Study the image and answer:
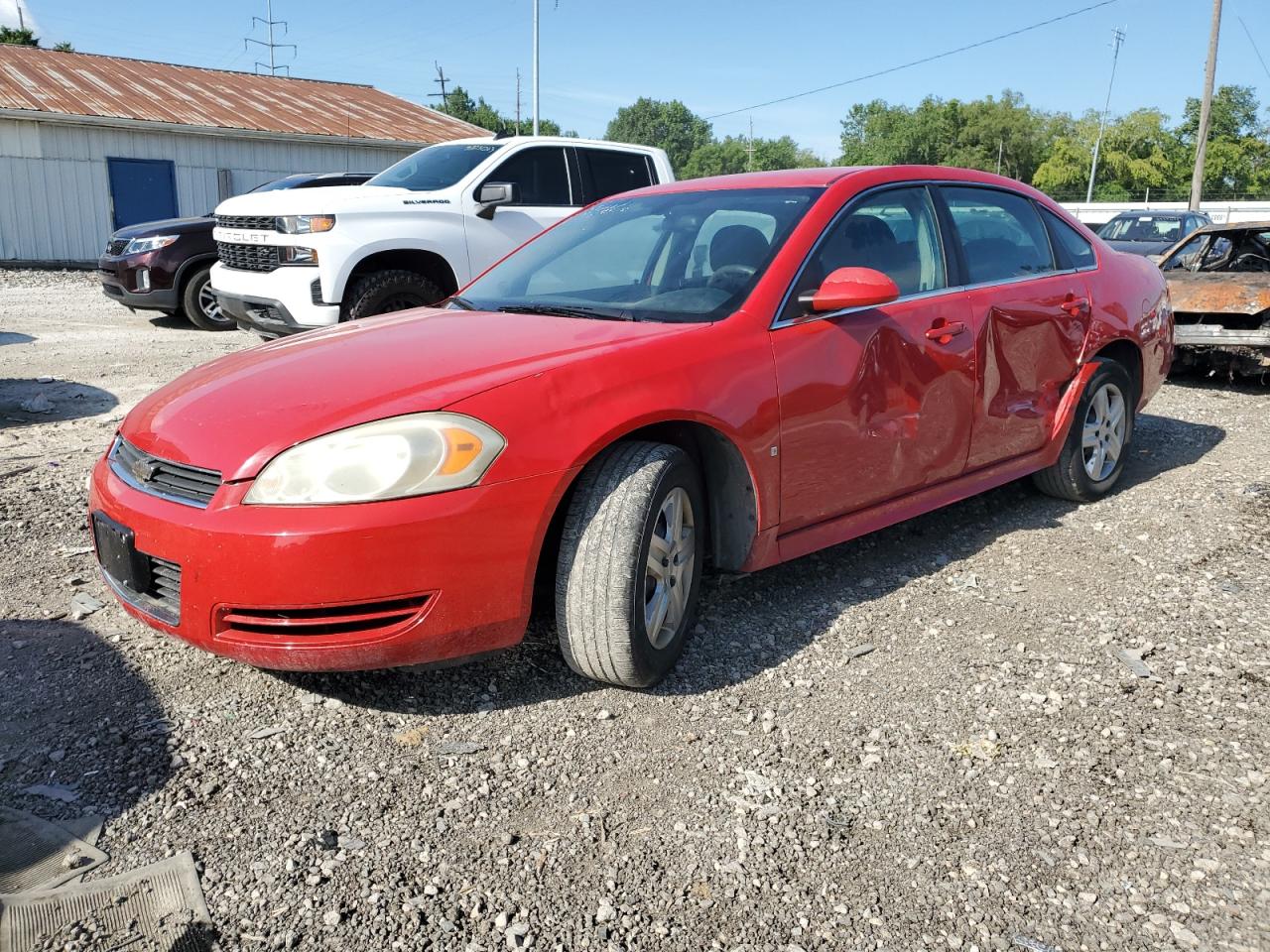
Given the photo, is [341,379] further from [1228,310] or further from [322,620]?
[1228,310]

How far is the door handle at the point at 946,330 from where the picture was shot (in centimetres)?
391

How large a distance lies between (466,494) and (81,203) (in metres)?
22.5

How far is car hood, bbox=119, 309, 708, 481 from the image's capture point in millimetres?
2768

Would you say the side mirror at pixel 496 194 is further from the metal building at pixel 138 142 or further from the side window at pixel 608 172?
the metal building at pixel 138 142

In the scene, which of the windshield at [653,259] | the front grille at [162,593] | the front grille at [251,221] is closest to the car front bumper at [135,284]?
the front grille at [251,221]

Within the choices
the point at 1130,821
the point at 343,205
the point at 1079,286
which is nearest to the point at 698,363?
the point at 1130,821

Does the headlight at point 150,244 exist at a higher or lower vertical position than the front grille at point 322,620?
higher

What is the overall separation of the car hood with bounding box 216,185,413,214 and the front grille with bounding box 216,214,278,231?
37 mm

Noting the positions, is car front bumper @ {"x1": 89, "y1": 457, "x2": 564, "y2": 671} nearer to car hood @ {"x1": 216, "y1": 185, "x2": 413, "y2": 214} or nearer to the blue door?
car hood @ {"x1": 216, "y1": 185, "x2": 413, "y2": 214}

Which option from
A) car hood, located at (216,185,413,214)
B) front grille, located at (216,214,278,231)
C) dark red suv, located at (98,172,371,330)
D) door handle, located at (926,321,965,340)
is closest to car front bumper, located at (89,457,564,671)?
door handle, located at (926,321,965,340)

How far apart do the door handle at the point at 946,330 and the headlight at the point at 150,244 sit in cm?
922

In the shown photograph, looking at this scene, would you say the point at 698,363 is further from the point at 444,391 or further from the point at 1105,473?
the point at 1105,473

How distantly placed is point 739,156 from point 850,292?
13992cm

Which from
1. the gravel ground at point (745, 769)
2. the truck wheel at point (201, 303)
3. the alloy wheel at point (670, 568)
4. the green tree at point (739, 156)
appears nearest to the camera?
the gravel ground at point (745, 769)
